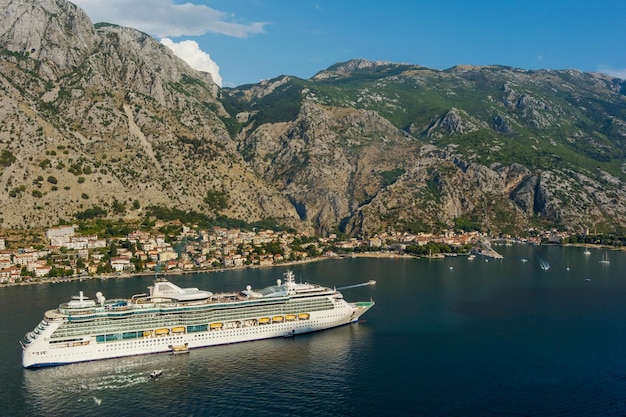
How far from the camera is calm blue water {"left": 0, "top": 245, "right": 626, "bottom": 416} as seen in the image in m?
36.7

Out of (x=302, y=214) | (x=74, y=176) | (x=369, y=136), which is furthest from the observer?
(x=369, y=136)

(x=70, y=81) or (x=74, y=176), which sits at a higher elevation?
(x=70, y=81)

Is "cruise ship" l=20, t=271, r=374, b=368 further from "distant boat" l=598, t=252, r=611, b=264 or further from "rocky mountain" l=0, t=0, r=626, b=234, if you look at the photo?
"distant boat" l=598, t=252, r=611, b=264

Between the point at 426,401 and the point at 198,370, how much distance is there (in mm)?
17268

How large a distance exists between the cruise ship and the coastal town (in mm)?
41658

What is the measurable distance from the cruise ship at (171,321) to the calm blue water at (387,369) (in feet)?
3.56

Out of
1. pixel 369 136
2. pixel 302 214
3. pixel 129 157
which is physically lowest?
pixel 302 214

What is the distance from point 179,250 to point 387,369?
69.1 m

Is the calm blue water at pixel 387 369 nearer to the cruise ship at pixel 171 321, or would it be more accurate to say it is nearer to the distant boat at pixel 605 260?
the cruise ship at pixel 171 321

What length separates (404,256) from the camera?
12675 cm

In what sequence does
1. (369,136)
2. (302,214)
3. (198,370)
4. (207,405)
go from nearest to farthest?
(207,405)
(198,370)
(302,214)
(369,136)

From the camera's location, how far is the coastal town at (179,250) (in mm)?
88125

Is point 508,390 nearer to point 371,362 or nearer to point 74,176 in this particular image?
point 371,362

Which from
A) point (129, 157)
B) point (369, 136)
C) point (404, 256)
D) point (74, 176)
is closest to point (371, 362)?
point (404, 256)
